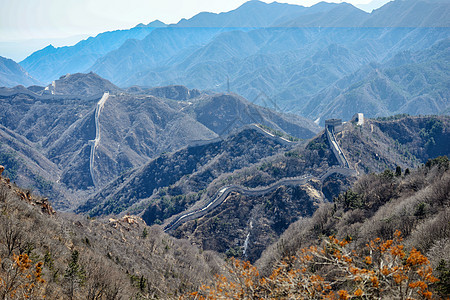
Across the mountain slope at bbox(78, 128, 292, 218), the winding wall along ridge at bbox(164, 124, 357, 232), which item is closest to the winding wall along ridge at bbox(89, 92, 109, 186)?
the mountain slope at bbox(78, 128, 292, 218)

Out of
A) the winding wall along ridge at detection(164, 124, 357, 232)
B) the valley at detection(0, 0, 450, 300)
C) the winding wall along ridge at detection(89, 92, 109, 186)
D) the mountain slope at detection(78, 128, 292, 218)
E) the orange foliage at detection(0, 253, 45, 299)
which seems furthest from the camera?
the winding wall along ridge at detection(89, 92, 109, 186)

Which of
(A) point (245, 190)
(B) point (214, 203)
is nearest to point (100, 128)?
(B) point (214, 203)

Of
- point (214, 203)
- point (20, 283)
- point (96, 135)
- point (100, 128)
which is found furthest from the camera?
point (100, 128)

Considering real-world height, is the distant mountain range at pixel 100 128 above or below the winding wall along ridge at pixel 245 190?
above

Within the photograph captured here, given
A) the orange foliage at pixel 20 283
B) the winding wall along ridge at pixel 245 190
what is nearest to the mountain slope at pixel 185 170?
the winding wall along ridge at pixel 245 190

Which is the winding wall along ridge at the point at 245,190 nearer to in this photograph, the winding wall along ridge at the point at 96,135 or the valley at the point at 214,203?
the valley at the point at 214,203

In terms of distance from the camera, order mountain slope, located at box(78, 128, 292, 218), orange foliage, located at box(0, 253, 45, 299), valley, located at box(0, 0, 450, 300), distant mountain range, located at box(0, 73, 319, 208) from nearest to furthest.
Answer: orange foliage, located at box(0, 253, 45, 299) → valley, located at box(0, 0, 450, 300) → mountain slope, located at box(78, 128, 292, 218) → distant mountain range, located at box(0, 73, 319, 208)

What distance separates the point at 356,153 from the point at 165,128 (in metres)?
99.1

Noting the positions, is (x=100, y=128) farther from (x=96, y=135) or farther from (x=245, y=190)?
(x=245, y=190)

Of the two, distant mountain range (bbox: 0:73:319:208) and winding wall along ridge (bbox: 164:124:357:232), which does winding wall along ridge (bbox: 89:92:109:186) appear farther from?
winding wall along ridge (bbox: 164:124:357:232)

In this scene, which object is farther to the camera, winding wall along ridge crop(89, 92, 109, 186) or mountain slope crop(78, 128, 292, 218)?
winding wall along ridge crop(89, 92, 109, 186)

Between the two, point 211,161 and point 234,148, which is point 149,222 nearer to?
point 211,161

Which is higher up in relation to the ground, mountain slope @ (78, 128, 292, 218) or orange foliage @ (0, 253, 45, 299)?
orange foliage @ (0, 253, 45, 299)

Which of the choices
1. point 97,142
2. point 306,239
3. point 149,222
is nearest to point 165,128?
point 97,142
